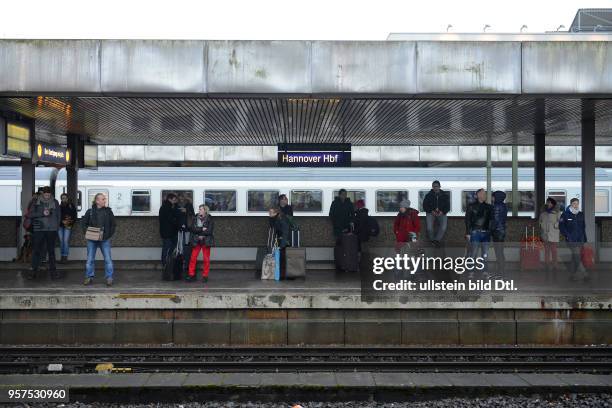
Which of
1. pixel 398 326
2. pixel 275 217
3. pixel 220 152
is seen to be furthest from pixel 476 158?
pixel 398 326

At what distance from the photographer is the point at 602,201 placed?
2086cm

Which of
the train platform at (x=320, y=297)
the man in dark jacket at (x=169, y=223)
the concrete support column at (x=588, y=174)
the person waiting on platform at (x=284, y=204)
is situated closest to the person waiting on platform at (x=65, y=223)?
the man in dark jacket at (x=169, y=223)

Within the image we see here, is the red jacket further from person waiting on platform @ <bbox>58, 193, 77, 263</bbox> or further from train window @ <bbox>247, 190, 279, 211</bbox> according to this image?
train window @ <bbox>247, 190, 279, 211</bbox>

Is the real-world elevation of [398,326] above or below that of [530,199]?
below

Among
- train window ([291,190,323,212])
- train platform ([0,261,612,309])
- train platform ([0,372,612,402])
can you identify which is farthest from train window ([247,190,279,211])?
train platform ([0,372,612,402])

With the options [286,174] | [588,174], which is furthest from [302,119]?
[286,174]

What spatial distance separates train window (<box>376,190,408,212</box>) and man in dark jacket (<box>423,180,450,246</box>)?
7.14 m

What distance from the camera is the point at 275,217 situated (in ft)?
40.7

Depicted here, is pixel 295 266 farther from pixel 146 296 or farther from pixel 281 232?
pixel 146 296

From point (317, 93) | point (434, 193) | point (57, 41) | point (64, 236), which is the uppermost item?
point (57, 41)

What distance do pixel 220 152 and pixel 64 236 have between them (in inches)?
383

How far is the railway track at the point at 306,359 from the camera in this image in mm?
8680

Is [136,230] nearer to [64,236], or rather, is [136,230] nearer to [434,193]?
[64,236]

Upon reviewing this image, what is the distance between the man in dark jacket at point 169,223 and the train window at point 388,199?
953 centimetres
